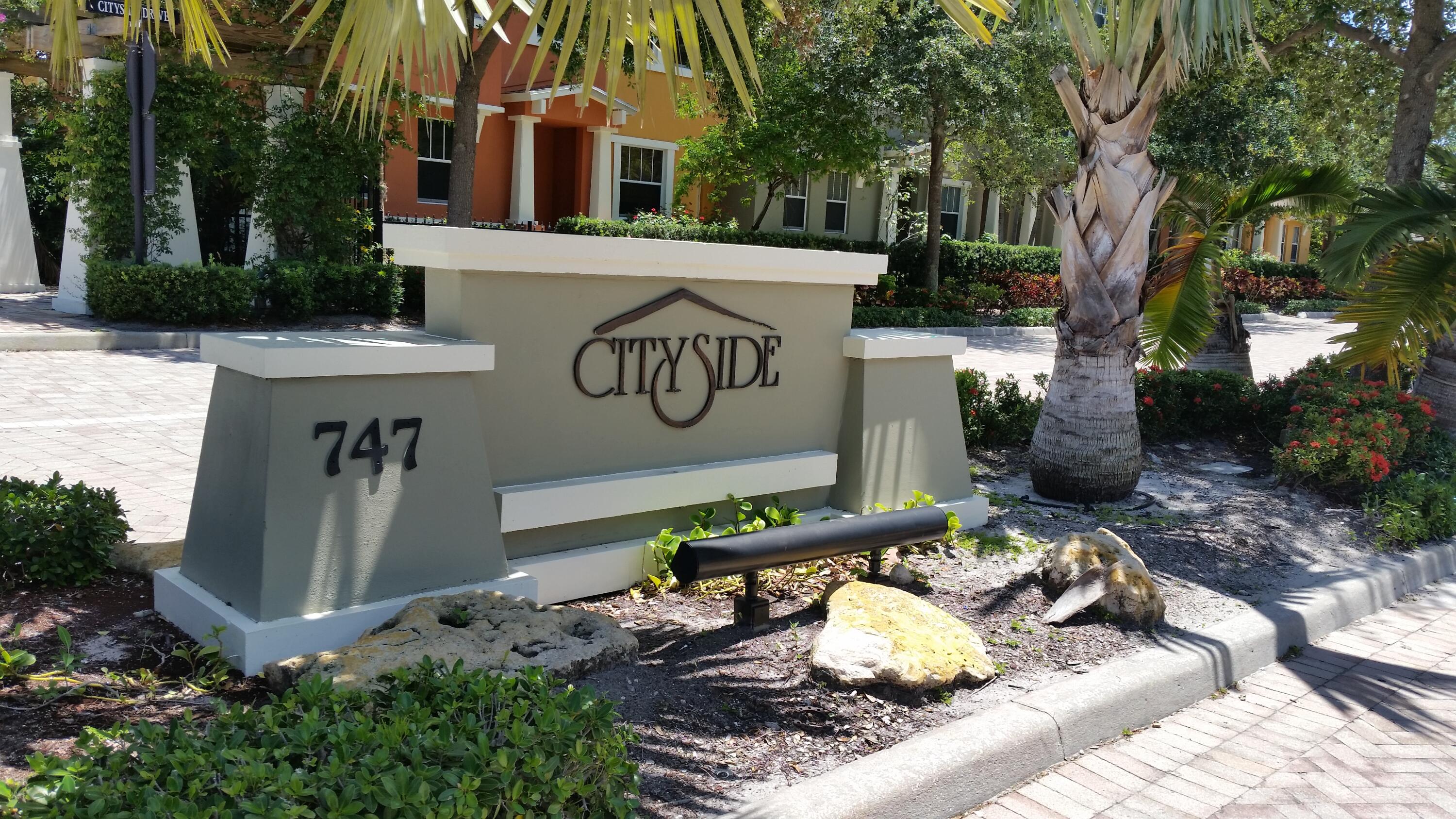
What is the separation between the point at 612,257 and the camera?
16.9ft

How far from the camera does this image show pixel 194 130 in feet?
48.1

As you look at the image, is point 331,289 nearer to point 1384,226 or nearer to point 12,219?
point 12,219

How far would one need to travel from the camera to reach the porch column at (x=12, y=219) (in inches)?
650

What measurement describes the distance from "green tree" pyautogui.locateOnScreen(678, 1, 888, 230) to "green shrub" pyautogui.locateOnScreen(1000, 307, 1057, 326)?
463 cm

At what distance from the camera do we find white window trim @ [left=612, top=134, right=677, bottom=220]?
2403cm

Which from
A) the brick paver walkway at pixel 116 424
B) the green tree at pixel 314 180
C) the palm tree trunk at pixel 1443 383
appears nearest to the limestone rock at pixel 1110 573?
the brick paver walkway at pixel 116 424

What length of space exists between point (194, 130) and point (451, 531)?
12.5 metres

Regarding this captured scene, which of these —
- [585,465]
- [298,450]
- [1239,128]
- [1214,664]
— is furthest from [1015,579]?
[1239,128]

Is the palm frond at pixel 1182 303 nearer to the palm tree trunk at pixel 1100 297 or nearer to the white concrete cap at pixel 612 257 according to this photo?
the palm tree trunk at pixel 1100 297

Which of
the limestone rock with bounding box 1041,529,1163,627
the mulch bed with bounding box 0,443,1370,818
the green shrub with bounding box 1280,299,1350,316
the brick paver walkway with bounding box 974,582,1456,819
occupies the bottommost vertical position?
the brick paver walkway with bounding box 974,582,1456,819

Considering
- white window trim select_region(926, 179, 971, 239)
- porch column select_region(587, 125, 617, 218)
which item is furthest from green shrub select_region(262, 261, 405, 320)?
white window trim select_region(926, 179, 971, 239)

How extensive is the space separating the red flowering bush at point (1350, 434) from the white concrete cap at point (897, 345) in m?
3.35

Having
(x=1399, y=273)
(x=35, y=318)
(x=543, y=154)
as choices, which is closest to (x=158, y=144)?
(x=35, y=318)

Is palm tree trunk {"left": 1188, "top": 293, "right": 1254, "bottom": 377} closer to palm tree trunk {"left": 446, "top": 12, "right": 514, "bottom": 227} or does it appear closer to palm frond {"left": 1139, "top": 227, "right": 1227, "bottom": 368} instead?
palm frond {"left": 1139, "top": 227, "right": 1227, "bottom": 368}
